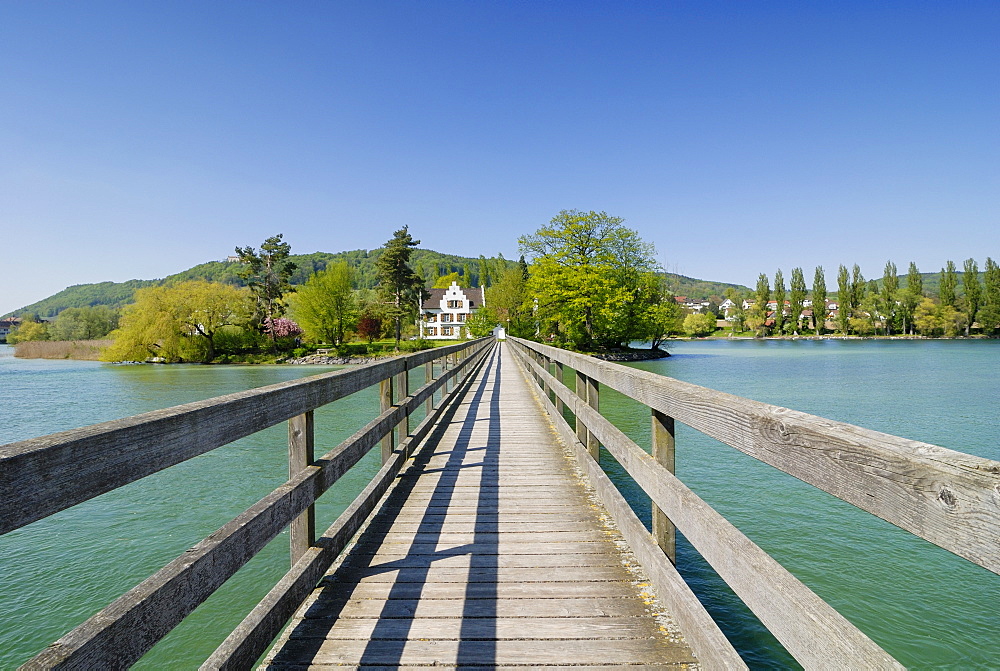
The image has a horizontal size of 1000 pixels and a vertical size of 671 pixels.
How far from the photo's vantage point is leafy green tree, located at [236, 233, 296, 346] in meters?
46.2

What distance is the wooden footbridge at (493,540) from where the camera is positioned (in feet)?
3.21

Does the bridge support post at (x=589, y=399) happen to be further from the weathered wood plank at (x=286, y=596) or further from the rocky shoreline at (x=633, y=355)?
the rocky shoreline at (x=633, y=355)

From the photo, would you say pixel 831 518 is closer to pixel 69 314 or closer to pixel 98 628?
pixel 98 628

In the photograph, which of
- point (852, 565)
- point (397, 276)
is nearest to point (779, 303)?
point (397, 276)

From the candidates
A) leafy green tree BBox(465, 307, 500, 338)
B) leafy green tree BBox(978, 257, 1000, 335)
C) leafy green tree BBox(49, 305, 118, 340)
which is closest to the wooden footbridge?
leafy green tree BBox(465, 307, 500, 338)

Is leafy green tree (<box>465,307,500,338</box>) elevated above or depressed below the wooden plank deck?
above

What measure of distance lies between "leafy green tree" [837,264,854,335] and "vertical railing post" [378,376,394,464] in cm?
9785

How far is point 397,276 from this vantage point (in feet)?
183

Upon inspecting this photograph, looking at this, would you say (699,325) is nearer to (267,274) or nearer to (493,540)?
(267,274)

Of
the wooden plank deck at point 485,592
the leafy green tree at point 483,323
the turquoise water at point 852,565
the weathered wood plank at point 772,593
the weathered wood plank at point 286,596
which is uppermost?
the leafy green tree at point 483,323

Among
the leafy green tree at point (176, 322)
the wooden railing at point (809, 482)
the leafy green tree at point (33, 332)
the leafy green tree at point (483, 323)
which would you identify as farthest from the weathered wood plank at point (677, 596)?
the leafy green tree at point (33, 332)

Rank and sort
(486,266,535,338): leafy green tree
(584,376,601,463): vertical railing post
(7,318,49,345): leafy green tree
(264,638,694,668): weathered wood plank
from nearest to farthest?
(264,638,694,668): weathered wood plank → (584,376,601,463): vertical railing post → (486,266,535,338): leafy green tree → (7,318,49,345): leafy green tree

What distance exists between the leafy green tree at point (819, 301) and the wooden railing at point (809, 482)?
323ft

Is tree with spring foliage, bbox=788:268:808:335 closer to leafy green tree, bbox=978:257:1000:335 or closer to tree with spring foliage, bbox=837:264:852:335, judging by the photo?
tree with spring foliage, bbox=837:264:852:335
